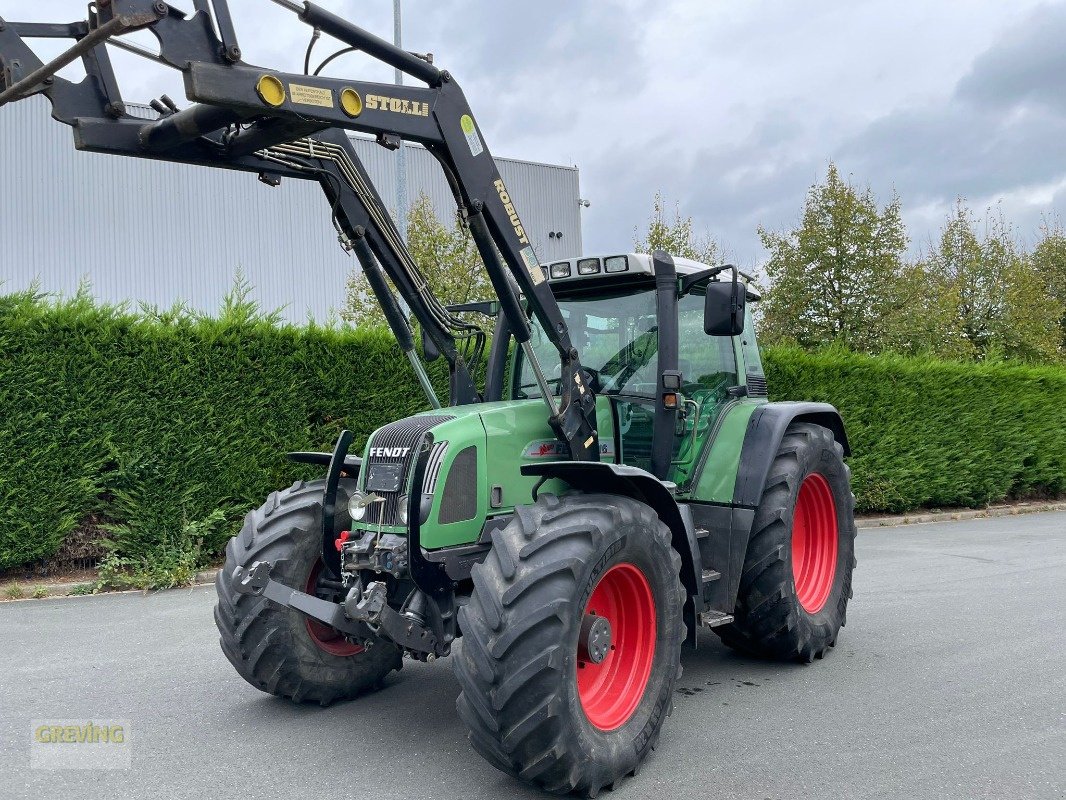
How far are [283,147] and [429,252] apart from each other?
10548 mm

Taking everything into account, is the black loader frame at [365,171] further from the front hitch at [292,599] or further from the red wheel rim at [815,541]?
the red wheel rim at [815,541]

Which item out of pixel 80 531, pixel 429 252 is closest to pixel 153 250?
pixel 429 252

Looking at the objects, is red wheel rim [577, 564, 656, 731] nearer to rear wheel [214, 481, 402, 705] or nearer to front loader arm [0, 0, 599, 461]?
front loader arm [0, 0, 599, 461]

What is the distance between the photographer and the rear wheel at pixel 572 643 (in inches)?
132

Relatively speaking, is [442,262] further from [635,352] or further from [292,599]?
[292,599]

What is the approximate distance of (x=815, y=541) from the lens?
5.99 meters

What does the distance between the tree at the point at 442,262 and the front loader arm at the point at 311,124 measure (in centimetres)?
963

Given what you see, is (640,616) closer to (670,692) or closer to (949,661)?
(670,692)

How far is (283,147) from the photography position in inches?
164

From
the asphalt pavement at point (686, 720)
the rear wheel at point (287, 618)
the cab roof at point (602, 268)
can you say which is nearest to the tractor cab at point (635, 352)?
the cab roof at point (602, 268)

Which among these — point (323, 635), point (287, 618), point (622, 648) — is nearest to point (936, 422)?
point (622, 648)

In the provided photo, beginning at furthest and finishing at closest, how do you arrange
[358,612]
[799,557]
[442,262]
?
Result: 1. [442,262]
2. [799,557]
3. [358,612]

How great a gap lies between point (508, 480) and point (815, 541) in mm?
2657

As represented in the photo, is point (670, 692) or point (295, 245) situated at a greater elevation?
point (295, 245)
